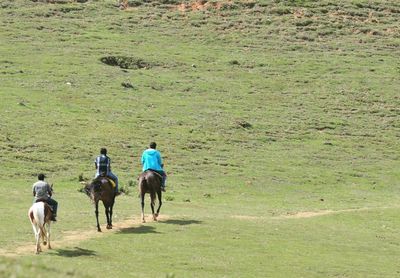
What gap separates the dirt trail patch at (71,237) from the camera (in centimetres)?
2412

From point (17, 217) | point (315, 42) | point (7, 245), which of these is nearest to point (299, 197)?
point (17, 217)

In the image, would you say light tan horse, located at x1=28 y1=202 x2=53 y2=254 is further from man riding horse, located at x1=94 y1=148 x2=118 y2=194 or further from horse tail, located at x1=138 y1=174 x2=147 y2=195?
horse tail, located at x1=138 y1=174 x2=147 y2=195

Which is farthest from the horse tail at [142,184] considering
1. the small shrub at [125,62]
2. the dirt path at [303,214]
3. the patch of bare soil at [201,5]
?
the patch of bare soil at [201,5]

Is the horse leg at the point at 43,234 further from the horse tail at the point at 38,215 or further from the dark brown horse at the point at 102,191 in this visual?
the dark brown horse at the point at 102,191

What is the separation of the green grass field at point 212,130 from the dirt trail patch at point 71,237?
0.09 metres

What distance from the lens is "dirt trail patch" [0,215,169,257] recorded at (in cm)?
2412

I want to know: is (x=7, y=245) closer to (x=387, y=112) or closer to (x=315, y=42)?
(x=387, y=112)

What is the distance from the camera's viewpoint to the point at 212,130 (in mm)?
55188

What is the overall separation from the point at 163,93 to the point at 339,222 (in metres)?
30.1

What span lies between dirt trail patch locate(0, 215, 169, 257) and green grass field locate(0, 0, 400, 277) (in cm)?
9

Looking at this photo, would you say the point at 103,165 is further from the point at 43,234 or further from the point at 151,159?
the point at 43,234

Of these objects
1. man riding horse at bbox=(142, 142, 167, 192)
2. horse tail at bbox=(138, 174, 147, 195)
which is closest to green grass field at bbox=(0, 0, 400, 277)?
horse tail at bbox=(138, 174, 147, 195)

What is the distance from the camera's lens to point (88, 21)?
269ft

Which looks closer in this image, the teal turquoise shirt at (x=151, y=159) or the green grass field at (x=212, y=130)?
the green grass field at (x=212, y=130)
